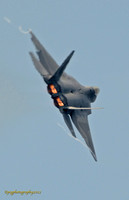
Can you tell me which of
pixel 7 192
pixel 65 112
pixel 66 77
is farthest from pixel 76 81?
pixel 7 192

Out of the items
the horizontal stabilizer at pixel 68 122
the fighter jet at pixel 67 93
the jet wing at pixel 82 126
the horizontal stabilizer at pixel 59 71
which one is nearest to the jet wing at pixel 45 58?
the fighter jet at pixel 67 93

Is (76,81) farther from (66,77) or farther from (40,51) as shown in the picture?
(40,51)

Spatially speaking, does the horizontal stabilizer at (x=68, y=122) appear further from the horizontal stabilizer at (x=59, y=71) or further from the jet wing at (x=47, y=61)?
the horizontal stabilizer at (x=59, y=71)

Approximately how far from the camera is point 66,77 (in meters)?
51.4

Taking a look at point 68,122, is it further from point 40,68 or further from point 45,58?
point 45,58

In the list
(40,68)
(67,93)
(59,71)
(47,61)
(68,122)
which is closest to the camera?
(59,71)

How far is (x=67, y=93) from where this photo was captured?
4853cm

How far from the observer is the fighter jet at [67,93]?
47.4 m

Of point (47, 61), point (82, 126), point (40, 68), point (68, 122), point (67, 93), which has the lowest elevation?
point (82, 126)

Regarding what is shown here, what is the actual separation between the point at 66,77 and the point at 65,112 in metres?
4.28

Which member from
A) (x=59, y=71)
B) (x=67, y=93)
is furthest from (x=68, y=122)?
(x=59, y=71)

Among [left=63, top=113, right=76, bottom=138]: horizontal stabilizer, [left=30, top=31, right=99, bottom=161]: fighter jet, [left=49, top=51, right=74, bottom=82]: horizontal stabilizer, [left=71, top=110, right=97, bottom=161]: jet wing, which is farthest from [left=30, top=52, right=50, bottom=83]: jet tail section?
[left=71, top=110, right=97, bottom=161]: jet wing

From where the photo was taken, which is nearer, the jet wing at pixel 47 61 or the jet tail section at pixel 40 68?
the jet tail section at pixel 40 68

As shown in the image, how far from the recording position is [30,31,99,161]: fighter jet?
1868 inches
